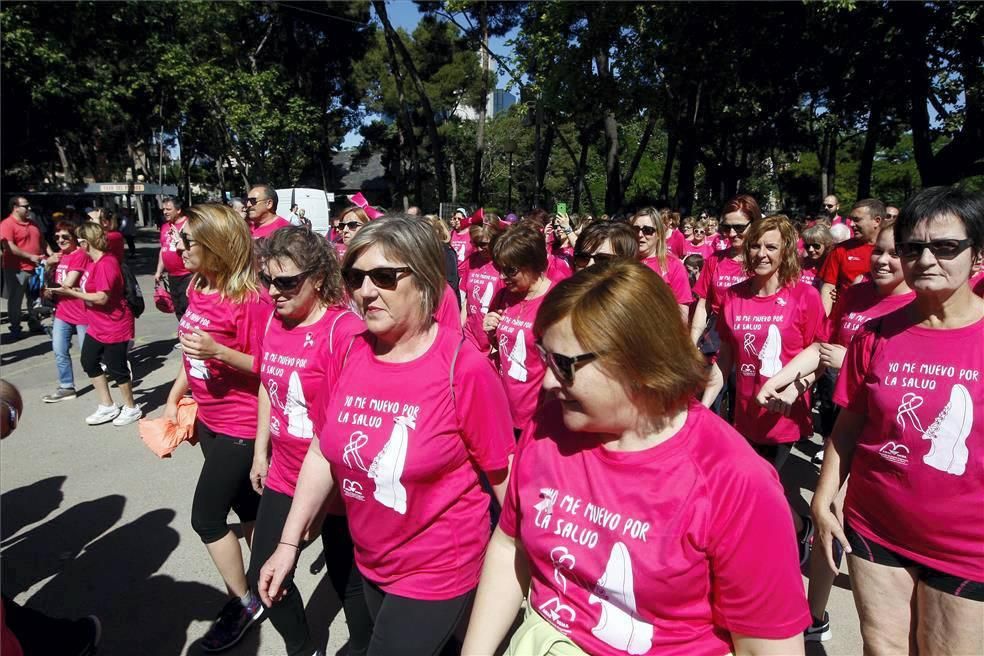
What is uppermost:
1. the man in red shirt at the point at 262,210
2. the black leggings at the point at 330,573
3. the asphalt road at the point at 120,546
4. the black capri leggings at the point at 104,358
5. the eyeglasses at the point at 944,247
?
the man in red shirt at the point at 262,210

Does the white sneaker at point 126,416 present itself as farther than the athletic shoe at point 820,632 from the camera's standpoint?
Yes

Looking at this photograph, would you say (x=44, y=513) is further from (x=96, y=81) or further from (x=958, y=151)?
(x=958, y=151)

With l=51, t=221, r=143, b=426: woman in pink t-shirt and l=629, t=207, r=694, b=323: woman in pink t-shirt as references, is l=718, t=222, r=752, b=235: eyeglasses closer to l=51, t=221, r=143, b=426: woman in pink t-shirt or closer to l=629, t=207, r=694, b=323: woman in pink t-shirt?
l=629, t=207, r=694, b=323: woman in pink t-shirt

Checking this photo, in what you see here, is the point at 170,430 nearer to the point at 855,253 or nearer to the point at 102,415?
the point at 102,415

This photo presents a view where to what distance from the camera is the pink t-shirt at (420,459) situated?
6.44 feet

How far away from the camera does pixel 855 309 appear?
352 cm

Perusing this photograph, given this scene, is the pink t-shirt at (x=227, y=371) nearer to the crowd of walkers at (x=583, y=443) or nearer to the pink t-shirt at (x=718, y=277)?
the crowd of walkers at (x=583, y=443)

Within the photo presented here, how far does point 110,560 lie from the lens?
3.86 m

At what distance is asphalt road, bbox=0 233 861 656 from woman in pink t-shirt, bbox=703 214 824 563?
38.4 inches

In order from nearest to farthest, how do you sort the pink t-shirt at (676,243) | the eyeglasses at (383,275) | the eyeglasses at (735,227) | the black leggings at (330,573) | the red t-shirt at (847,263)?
the eyeglasses at (383,275), the black leggings at (330,573), the eyeglasses at (735,227), the red t-shirt at (847,263), the pink t-shirt at (676,243)

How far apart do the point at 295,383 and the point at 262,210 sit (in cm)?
411

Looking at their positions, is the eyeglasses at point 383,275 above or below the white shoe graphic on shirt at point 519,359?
above

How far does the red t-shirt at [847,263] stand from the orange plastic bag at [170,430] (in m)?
4.86

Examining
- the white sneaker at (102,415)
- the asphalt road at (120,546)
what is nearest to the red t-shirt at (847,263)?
the asphalt road at (120,546)
